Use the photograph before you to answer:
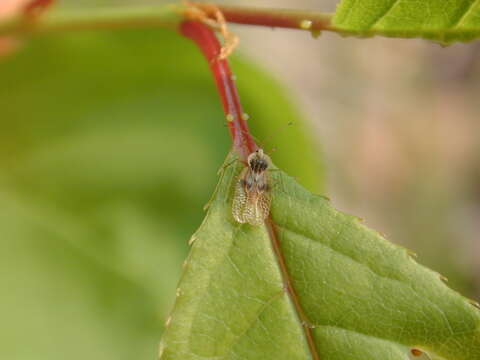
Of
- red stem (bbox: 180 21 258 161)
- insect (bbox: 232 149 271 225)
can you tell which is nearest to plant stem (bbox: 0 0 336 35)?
red stem (bbox: 180 21 258 161)

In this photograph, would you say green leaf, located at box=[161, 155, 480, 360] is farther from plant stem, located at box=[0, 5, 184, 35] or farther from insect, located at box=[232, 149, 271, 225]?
plant stem, located at box=[0, 5, 184, 35]

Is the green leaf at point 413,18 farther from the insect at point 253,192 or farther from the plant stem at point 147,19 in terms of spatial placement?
the insect at point 253,192

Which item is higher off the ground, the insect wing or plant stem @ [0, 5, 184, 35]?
plant stem @ [0, 5, 184, 35]

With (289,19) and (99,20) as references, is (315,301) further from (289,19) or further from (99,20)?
(99,20)

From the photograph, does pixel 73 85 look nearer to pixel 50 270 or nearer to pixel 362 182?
pixel 50 270

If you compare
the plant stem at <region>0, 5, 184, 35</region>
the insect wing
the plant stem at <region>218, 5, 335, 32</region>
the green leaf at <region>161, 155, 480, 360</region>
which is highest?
the plant stem at <region>0, 5, 184, 35</region>

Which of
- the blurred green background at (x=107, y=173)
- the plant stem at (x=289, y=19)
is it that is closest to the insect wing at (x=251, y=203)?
the plant stem at (x=289, y=19)
